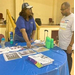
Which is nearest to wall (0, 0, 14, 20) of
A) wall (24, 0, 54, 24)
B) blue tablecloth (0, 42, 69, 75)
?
wall (24, 0, 54, 24)

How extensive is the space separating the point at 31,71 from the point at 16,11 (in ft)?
16.6

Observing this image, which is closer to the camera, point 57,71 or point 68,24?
point 57,71

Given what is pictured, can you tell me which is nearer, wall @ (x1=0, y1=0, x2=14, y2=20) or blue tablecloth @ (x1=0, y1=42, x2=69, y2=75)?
blue tablecloth @ (x1=0, y1=42, x2=69, y2=75)

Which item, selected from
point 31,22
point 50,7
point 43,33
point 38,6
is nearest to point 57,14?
point 50,7

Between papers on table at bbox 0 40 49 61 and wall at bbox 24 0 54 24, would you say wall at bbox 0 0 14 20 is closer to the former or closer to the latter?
wall at bbox 24 0 54 24

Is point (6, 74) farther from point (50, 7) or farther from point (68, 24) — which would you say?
point (50, 7)

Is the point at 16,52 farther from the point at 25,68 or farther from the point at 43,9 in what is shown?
the point at 43,9

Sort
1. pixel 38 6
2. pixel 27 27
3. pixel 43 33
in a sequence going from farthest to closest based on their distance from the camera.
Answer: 1. pixel 38 6
2. pixel 43 33
3. pixel 27 27

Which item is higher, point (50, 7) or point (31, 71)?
point (50, 7)

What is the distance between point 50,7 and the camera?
22.2 ft

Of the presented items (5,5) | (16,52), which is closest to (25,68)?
(16,52)

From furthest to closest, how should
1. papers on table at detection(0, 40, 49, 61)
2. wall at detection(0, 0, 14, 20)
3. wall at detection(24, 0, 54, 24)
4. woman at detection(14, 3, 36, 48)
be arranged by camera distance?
wall at detection(24, 0, 54, 24) < wall at detection(0, 0, 14, 20) < woman at detection(14, 3, 36, 48) < papers on table at detection(0, 40, 49, 61)

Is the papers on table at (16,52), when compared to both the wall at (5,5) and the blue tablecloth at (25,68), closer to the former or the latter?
the blue tablecloth at (25,68)

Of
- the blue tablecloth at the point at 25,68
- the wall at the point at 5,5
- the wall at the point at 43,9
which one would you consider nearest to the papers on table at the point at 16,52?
the blue tablecloth at the point at 25,68
